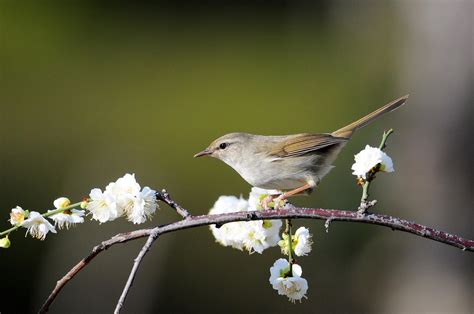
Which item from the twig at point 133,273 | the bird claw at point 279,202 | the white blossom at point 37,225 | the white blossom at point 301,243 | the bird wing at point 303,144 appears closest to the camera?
the twig at point 133,273

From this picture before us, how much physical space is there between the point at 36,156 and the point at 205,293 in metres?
3.99

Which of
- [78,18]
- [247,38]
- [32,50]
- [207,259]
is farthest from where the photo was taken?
[247,38]

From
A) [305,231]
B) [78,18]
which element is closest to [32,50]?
[78,18]

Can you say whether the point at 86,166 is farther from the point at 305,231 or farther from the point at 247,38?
the point at 305,231

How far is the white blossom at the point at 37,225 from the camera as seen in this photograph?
2.13m

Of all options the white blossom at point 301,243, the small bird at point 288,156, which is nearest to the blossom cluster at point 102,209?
the white blossom at point 301,243

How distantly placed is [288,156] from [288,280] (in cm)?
142

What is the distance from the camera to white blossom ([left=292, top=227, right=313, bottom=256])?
7.61 ft

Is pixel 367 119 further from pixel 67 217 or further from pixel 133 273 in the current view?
pixel 133 273

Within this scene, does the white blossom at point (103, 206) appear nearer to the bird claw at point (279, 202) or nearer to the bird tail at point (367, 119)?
the bird claw at point (279, 202)

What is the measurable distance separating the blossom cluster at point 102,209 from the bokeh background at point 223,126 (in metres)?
5.03

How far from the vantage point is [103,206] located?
7.23ft

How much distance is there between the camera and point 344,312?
25.6 feet

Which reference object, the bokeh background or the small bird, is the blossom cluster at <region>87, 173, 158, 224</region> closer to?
the small bird
